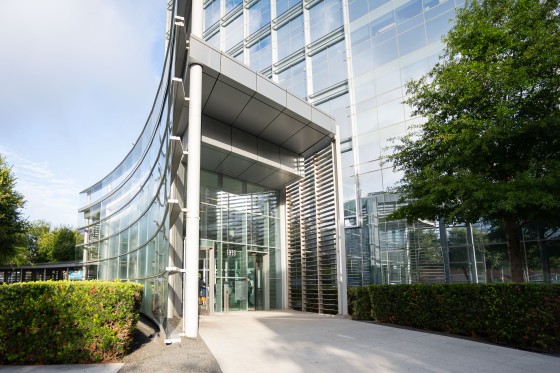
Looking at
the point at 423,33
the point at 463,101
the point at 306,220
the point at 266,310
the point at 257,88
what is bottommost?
the point at 266,310

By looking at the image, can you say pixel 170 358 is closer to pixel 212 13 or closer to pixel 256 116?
pixel 256 116

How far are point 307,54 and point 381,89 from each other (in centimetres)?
691

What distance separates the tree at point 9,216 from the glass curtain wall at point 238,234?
1486 centimetres

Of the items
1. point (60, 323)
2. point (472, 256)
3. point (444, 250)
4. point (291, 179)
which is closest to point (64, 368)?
point (60, 323)

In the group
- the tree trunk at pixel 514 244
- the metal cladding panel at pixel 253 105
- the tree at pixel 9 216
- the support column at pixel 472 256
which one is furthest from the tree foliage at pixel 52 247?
the tree trunk at pixel 514 244

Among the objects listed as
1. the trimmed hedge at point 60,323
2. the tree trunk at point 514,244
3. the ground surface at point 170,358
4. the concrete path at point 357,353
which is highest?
the tree trunk at point 514,244

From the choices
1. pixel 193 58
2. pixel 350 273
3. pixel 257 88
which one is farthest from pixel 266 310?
pixel 193 58

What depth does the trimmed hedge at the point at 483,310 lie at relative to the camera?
23.6ft

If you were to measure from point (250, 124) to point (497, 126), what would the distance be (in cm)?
781

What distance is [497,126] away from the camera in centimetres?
882

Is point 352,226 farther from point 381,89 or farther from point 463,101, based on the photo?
point 463,101

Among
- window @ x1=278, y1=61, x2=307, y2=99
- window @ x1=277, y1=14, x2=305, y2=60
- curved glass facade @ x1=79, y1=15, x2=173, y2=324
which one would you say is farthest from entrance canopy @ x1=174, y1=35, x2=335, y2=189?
window @ x1=277, y1=14, x2=305, y2=60

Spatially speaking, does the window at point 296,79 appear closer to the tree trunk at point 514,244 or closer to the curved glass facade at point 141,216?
the curved glass facade at point 141,216

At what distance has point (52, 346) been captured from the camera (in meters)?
5.96
